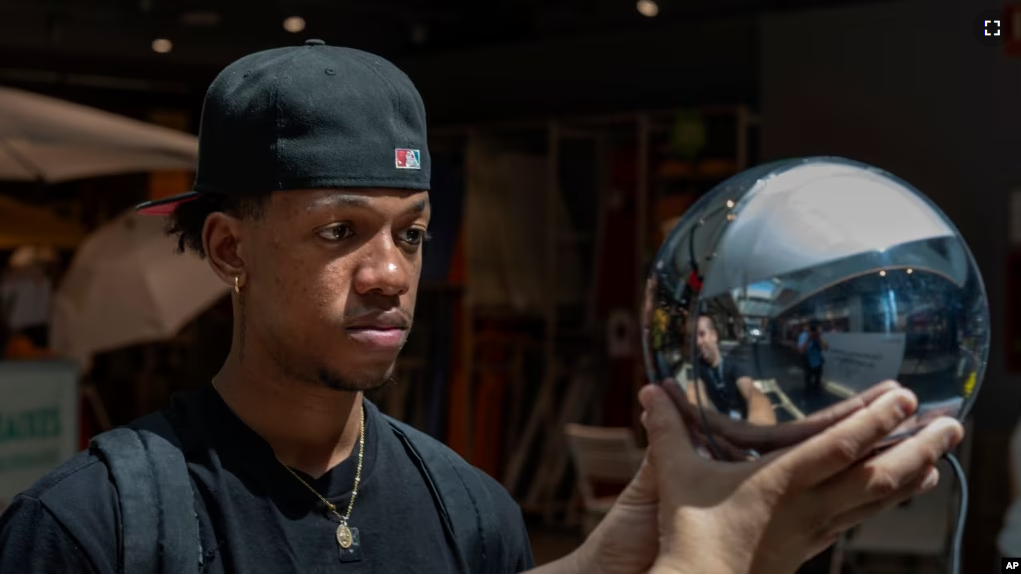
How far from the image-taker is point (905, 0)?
22.9 feet

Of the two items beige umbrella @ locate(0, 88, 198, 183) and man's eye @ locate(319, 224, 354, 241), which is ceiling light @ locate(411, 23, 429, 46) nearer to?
beige umbrella @ locate(0, 88, 198, 183)

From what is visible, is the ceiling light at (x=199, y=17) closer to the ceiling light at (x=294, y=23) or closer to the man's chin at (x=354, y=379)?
the ceiling light at (x=294, y=23)

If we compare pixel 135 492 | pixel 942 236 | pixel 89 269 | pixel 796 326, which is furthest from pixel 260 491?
pixel 89 269

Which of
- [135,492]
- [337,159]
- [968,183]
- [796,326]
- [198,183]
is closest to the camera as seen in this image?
[796,326]

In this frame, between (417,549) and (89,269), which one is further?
(89,269)

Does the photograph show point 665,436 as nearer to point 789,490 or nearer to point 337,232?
point 789,490

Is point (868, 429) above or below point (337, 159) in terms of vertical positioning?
below

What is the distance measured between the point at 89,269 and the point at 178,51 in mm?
2978

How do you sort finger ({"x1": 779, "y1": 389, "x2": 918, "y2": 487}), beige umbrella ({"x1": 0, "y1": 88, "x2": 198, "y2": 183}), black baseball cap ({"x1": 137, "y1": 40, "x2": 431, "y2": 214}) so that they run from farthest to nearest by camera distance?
beige umbrella ({"x1": 0, "y1": 88, "x2": 198, "y2": 183}), black baseball cap ({"x1": 137, "y1": 40, "x2": 431, "y2": 214}), finger ({"x1": 779, "y1": 389, "x2": 918, "y2": 487})

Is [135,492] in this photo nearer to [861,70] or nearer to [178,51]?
[861,70]

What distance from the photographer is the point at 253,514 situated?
1.52 m

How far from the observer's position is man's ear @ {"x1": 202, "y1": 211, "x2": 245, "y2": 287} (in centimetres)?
160

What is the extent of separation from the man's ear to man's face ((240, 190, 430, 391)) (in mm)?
41

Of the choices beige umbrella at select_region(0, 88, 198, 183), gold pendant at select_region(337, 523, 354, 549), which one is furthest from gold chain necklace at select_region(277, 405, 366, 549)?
beige umbrella at select_region(0, 88, 198, 183)
